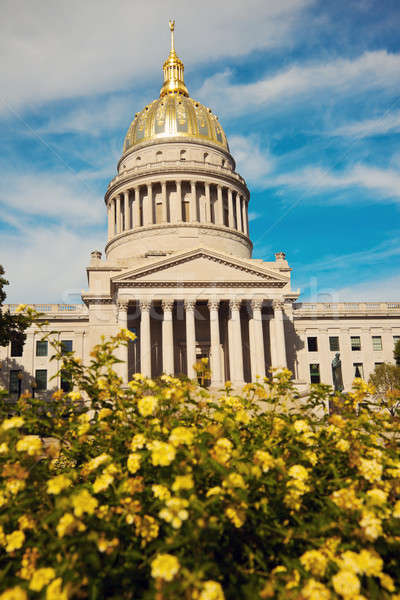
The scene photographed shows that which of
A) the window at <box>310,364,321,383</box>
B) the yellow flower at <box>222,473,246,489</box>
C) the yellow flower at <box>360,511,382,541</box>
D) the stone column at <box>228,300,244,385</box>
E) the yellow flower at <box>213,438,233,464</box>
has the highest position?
the stone column at <box>228,300,244,385</box>

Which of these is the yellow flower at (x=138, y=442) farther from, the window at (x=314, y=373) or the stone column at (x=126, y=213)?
the stone column at (x=126, y=213)

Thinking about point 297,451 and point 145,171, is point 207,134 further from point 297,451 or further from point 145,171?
point 297,451

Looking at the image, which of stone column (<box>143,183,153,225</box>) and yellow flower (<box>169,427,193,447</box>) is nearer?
yellow flower (<box>169,427,193,447</box>)

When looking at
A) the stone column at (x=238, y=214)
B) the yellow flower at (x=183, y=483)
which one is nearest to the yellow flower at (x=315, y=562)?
the yellow flower at (x=183, y=483)

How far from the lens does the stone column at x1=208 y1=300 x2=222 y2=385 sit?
151 ft

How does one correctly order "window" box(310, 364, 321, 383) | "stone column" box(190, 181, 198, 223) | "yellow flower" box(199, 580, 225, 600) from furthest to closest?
"stone column" box(190, 181, 198, 223), "window" box(310, 364, 321, 383), "yellow flower" box(199, 580, 225, 600)

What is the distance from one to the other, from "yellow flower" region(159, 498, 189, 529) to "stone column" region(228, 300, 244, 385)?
140ft

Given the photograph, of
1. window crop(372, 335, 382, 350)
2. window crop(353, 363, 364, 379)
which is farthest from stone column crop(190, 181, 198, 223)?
window crop(353, 363, 364, 379)

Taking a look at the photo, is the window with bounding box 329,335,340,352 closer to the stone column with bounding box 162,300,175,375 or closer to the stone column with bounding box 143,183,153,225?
the stone column with bounding box 162,300,175,375

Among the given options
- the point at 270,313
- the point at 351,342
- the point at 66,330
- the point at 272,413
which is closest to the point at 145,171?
the point at 66,330

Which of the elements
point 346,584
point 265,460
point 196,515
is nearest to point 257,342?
point 265,460

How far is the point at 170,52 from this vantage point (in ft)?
302

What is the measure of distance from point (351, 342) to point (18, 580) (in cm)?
6408

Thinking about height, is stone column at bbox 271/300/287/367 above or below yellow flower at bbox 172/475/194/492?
above
